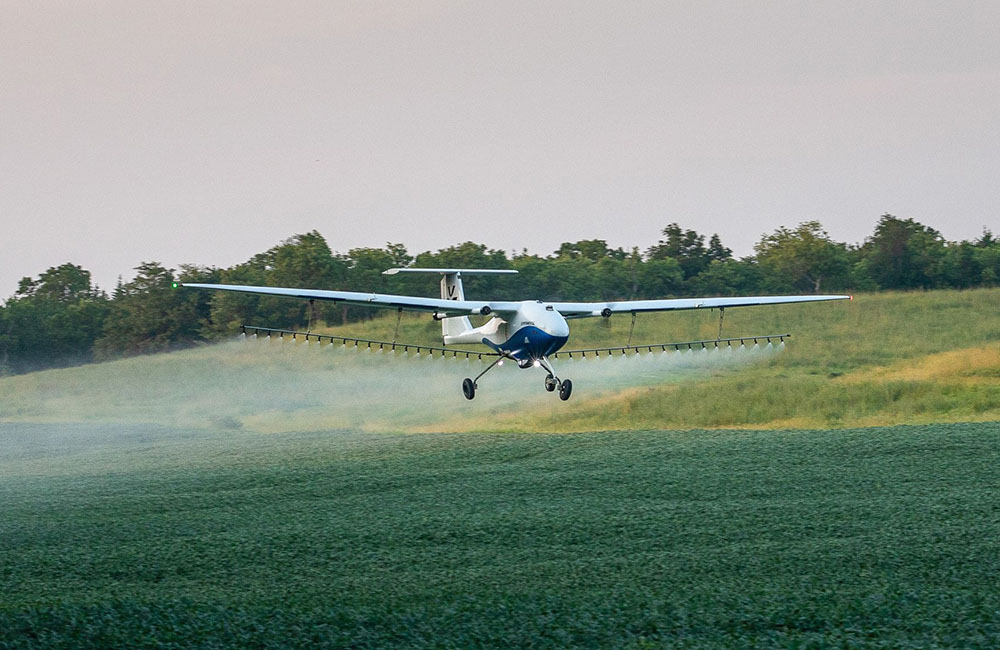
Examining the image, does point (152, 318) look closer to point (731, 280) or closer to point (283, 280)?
point (283, 280)

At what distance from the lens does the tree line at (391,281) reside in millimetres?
55406

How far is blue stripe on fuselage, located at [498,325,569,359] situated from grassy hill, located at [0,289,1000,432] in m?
10.0

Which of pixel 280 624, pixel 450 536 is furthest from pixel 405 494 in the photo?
pixel 280 624

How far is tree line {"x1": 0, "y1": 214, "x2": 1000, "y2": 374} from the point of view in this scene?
5541 centimetres

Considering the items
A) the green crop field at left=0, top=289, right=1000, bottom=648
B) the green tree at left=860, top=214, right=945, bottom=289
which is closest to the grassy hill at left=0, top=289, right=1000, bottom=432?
the green crop field at left=0, top=289, right=1000, bottom=648

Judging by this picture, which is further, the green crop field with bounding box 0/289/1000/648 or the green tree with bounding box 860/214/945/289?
the green tree with bounding box 860/214/945/289

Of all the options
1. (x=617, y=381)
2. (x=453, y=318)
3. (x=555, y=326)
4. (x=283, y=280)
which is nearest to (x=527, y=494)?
(x=555, y=326)

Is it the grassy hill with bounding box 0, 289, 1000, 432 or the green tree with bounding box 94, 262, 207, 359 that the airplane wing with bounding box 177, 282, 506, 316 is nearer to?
the grassy hill with bounding box 0, 289, 1000, 432

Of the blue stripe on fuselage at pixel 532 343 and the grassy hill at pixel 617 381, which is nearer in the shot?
the blue stripe on fuselage at pixel 532 343

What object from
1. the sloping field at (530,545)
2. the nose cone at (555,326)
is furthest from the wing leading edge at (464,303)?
the sloping field at (530,545)

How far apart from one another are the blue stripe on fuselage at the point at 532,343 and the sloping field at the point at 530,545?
10.3ft

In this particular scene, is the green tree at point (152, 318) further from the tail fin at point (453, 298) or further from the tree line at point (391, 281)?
the tail fin at point (453, 298)

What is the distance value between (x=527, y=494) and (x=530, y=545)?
5.28 metres

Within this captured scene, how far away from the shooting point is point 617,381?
45.5 m
